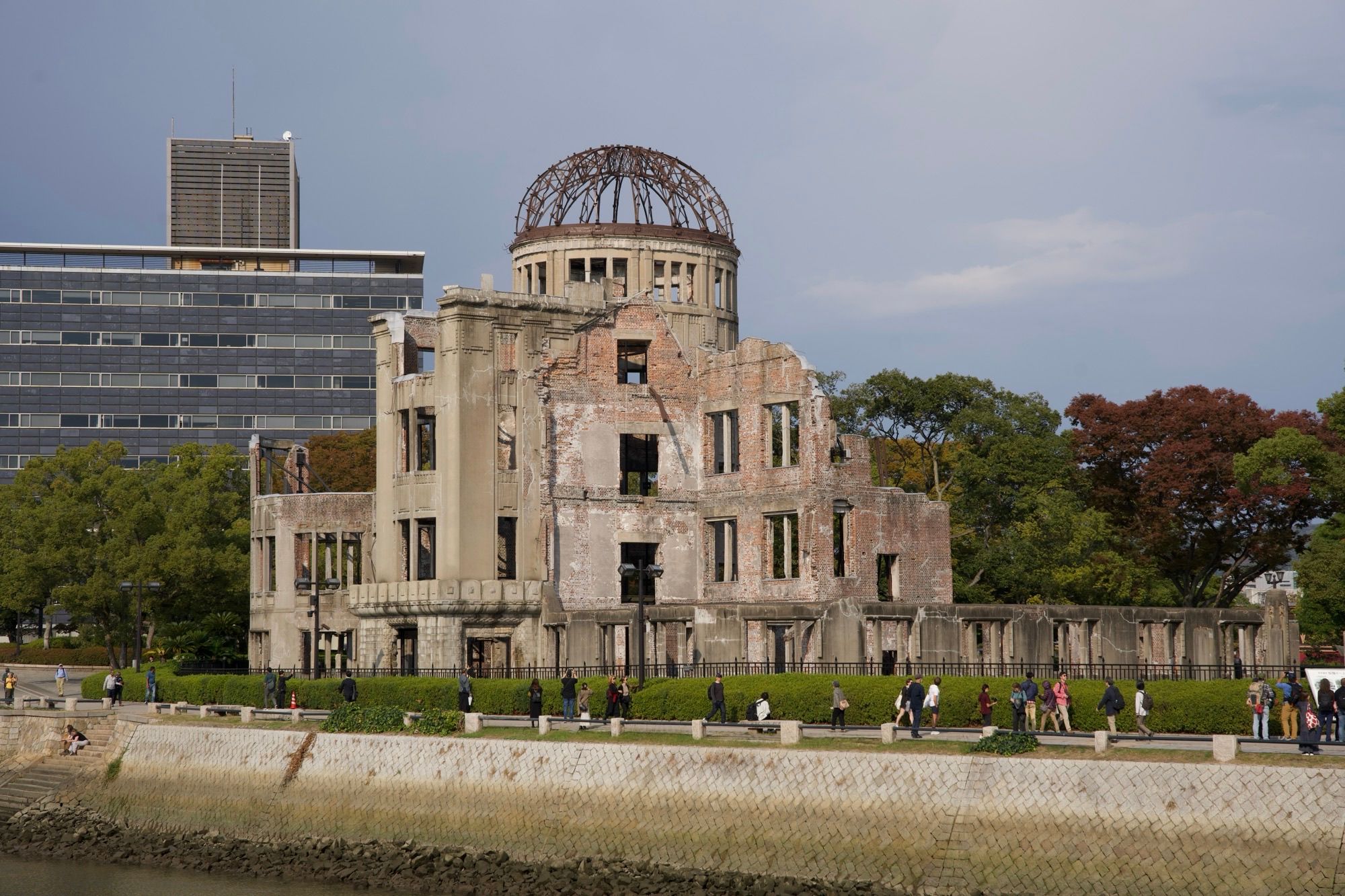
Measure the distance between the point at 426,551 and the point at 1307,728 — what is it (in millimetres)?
34977

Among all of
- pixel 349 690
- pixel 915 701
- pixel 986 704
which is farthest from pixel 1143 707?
pixel 349 690

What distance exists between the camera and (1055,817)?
30000 mm

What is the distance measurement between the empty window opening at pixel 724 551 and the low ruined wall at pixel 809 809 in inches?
755

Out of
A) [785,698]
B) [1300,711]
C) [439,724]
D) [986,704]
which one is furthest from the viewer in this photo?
[439,724]

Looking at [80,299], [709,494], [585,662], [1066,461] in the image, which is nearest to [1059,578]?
[1066,461]

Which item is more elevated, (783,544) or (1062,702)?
(783,544)

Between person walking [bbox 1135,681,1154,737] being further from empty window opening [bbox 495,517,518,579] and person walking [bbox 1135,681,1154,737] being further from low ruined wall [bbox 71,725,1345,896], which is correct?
empty window opening [bbox 495,517,518,579]

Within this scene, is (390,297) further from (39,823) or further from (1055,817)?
(1055,817)

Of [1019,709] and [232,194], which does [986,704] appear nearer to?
[1019,709]

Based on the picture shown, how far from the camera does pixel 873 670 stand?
48.5 metres

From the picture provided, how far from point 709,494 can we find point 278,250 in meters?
87.2

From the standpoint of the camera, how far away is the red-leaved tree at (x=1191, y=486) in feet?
218

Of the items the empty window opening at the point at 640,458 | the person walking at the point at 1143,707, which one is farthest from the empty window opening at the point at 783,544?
the person walking at the point at 1143,707

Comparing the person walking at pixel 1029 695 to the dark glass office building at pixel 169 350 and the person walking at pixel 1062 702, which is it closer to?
the person walking at pixel 1062 702
